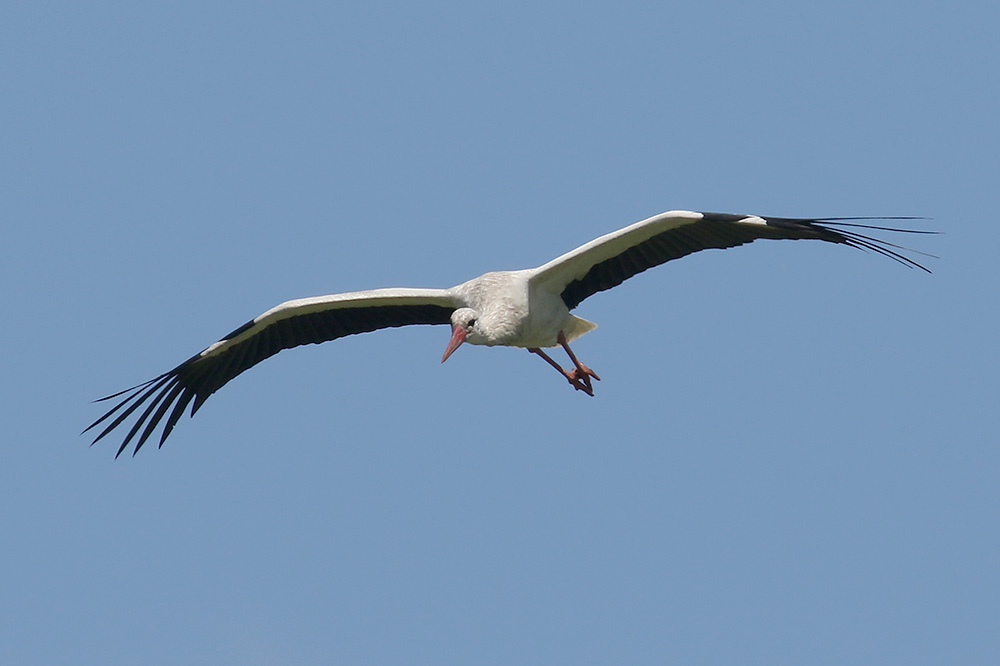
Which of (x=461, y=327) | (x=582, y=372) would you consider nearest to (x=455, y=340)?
(x=461, y=327)

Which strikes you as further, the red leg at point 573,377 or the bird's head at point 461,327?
the red leg at point 573,377

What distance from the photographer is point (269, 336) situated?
12383mm

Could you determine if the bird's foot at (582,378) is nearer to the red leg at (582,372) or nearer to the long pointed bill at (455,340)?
the red leg at (582,372)

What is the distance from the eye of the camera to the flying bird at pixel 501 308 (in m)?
10.7

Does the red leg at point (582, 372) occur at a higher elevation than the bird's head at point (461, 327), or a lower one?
lower

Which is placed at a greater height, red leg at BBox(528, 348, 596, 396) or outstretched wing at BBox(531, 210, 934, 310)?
outstretched wing at BBox(531, 210, 934, 310)

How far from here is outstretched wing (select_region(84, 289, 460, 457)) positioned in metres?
12.0

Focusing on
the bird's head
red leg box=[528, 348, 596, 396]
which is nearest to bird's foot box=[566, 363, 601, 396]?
red leg box=[528, 348, 596, 396]

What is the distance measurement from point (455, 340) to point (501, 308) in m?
0.44

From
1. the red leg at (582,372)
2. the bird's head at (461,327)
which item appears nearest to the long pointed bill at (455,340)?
the bird's head at (461,327)

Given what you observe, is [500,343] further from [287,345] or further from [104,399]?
[104,399]

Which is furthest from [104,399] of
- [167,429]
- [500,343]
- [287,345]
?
[500,343]

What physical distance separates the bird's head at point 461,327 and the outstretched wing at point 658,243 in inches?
23.1

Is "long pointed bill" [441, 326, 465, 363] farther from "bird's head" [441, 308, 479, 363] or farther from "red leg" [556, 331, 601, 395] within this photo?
"red leg" [556, 331, 601, 395]
